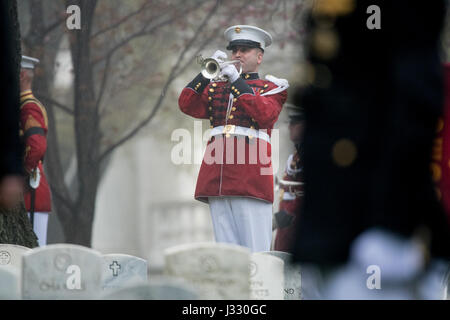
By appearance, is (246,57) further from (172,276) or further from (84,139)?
(172,276)

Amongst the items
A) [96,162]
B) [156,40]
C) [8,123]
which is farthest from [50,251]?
[156,40]

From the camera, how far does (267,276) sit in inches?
169

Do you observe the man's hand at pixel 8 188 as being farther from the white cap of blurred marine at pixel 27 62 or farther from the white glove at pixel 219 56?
the white cap of blurred marine at pixel 27 62

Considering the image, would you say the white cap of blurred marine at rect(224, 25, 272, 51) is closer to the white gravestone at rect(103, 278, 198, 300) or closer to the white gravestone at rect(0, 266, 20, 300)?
the white gravestone at rect(0, 266, 20, 300)

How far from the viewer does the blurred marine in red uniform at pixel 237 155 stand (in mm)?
5875

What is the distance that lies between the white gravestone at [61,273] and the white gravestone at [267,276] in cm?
81

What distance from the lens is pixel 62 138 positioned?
12.0 meters

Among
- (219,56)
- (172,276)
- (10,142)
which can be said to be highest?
(219,56)

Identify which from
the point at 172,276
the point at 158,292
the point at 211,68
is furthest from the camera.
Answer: the point at 211,68

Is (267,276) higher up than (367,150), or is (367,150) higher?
(367,150)

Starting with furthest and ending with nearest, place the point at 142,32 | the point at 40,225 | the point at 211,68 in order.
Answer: the point at 142,32 → the point at 40,225 → the point at 211,68

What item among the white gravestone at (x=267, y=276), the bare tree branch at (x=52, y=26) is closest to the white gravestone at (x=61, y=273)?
the white gravestone at (x=267, y=276)

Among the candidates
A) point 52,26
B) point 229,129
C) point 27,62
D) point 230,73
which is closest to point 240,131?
point 229,129

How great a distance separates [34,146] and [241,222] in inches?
69.2
